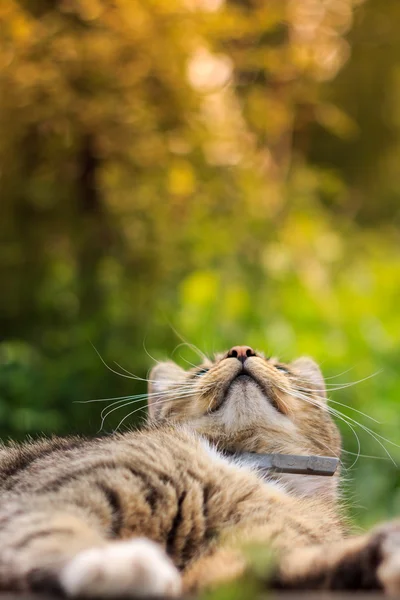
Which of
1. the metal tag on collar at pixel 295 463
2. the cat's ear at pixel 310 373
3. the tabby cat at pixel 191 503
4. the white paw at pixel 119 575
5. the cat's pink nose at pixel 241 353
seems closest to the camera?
the white paw at pixel 119 575

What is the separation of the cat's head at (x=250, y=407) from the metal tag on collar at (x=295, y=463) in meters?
0.15

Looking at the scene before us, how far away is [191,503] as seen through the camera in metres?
2.31

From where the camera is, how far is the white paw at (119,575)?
1730 millimetres

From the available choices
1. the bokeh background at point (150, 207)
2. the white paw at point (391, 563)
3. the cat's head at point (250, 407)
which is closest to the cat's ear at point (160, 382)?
the cat's head at point (250, 407)

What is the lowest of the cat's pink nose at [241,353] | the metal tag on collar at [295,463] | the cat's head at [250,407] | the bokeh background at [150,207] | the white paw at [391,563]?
the white paw at [391,563]

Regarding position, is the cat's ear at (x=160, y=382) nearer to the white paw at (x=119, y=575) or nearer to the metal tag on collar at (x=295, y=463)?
the metal tag on collar at (x=295, y=463)

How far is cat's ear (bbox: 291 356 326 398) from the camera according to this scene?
360 centimetres

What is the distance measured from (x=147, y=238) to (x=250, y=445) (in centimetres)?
279

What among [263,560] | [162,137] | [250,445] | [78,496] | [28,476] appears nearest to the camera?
[263,560]

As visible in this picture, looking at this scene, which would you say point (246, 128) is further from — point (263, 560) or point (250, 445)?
point (263, 560)

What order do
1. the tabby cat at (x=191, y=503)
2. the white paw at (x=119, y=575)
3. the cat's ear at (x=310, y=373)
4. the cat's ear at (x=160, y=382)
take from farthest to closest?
1. the cat's ear at (x=310, y=373)
2. the cat's ear at (x=160, y=382)
3. the tabby cat at (x=191, y=503)
4. the white paw at (x=119, y=575)

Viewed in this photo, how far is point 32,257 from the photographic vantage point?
567cm

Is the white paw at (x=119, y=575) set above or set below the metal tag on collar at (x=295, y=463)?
below

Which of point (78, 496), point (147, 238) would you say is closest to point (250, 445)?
point (78, 496)
